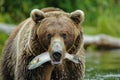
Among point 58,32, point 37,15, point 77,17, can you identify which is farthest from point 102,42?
point 58,32

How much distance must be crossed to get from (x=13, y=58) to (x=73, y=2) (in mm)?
9447

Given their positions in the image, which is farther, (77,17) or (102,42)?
(102,42)

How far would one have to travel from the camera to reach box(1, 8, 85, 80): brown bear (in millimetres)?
6996

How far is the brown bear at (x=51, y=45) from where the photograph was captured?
700 centimetres

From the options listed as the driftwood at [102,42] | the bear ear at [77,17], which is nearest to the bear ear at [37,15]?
the bear ear at [77,17]

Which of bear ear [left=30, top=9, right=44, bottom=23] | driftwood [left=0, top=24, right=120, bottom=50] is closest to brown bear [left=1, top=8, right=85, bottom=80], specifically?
bear ear [left=30, top=9, right=44, bottom=23]

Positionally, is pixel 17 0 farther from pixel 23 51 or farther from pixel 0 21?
pixel 23 51

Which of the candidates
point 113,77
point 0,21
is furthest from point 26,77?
point 0,21

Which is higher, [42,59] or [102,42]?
[42,59]

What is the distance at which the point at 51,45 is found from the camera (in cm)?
688

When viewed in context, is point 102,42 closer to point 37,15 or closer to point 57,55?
point 37,15

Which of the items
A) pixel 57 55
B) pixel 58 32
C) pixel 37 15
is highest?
pixel 37 15

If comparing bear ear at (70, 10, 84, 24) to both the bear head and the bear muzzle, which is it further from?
the bear muzzle

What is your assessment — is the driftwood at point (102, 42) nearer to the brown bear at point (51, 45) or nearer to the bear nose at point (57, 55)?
the brown bear at point (51, 45)
